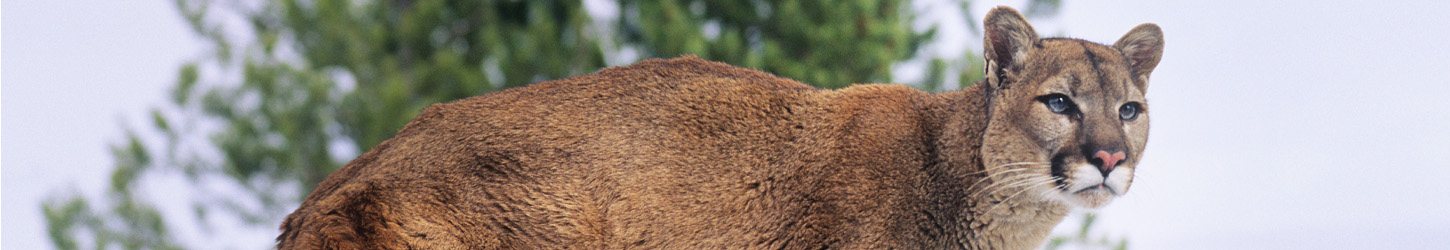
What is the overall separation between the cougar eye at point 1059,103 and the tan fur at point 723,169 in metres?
0.04

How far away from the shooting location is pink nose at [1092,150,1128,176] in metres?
4.11

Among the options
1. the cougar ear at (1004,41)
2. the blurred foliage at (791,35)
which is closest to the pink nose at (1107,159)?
the cougar ear at (1004,41)

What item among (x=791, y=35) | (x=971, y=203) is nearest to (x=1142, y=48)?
(x=971, y=203)

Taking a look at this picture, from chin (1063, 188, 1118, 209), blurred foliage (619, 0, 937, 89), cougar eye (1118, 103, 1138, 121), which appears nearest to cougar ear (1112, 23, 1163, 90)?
cougar eye (1118, 103, 1138, 121)

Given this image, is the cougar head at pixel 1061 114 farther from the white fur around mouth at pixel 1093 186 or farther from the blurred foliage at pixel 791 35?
the blurred foliage at pixel 791 35

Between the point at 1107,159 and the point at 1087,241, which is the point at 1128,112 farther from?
the point at 1087,241

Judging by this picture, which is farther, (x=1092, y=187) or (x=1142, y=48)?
(x=1142, y=48)

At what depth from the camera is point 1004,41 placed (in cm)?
439

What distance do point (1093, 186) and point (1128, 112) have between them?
36 centimetres

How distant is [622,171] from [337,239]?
102cm

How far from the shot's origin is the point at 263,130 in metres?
16.1

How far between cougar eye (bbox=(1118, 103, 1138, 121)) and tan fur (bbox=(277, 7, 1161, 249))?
0.06 metres

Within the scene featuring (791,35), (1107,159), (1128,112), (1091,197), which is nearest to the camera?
(1107,159)

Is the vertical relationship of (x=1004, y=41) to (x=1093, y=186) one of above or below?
above
